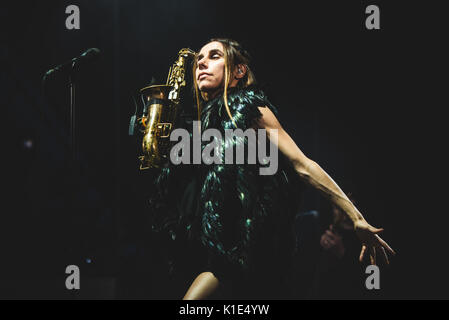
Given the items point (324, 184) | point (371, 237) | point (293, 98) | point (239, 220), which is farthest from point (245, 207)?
point (293, 98)

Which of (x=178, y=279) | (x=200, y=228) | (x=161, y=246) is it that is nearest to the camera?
(x=200, y=228)

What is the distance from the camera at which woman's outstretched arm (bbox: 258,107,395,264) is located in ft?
4.43

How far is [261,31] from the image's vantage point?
7.11 feet

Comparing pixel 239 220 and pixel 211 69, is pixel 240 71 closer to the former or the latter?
pixel 211 69

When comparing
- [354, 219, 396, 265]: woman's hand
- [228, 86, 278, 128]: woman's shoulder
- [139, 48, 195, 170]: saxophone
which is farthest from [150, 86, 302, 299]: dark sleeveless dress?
[354, 219, 396, 265]: woman's hand

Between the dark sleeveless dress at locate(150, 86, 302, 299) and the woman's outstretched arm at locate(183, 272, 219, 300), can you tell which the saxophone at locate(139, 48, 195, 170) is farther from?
the woman's outstretched arm at locate(183, 272, 219, 300)

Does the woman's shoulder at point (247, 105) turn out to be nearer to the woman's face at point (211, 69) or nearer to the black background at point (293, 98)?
the woman's face at point (211, 69)

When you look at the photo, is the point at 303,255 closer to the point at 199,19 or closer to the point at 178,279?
the point at 178,279

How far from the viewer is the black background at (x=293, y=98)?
6.96 feet

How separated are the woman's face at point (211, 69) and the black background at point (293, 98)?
565 millimetres

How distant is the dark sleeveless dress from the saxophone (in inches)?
5.8

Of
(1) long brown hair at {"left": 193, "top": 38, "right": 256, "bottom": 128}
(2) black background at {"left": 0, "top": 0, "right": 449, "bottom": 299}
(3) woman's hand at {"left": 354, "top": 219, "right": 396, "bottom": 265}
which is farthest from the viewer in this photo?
(2) black background at {"left": 0, "top": 0, "right": 449, "bottom": 299}

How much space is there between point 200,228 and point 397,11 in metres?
1.59

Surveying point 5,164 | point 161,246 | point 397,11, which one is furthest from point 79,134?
point 397,11
